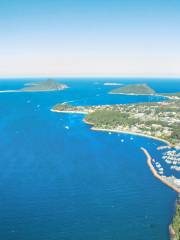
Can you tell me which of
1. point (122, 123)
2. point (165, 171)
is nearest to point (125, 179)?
point (165, 171)

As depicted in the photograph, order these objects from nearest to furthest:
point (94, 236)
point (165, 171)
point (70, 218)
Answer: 1. point (94, 236)
2. point (70, 218)
3. point (165, 171)

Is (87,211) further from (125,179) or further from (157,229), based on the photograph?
(125,179)

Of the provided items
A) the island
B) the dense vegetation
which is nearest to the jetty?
the island

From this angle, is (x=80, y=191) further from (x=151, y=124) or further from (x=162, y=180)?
(x=151, y=124)

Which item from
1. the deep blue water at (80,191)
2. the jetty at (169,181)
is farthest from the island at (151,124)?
the deep blue water at (80,191)

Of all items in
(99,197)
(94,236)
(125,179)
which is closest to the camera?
(94,236)

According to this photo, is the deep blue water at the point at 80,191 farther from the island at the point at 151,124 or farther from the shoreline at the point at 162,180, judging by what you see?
the island at the point at 151,124

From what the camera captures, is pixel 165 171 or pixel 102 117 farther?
pixel 102 117

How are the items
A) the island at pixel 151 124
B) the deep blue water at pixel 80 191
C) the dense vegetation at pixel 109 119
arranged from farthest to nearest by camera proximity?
the dense vegetation at pixel 109 119 → the island at pixel 151 124 → the deep blue water at pixel 80 191
